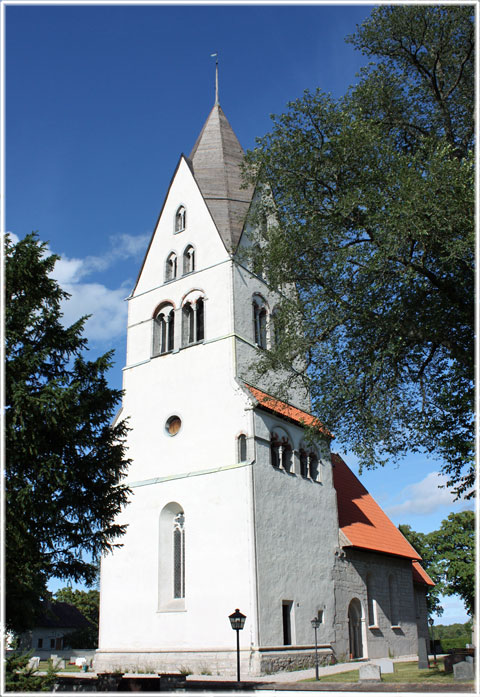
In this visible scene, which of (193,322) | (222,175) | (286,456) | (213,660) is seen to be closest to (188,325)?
(193,322)

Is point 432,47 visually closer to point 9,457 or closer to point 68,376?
point 68,376

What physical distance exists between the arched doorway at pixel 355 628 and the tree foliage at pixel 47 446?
13270mm

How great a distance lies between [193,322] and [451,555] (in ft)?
68.6

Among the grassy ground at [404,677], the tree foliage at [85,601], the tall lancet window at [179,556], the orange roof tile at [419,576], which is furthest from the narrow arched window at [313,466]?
the tree foliage at [85,601]

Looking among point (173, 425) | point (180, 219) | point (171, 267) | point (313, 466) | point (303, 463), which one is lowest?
point (313, 466)

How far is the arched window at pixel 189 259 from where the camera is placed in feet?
86.5

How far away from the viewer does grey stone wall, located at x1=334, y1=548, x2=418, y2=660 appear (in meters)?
22.5

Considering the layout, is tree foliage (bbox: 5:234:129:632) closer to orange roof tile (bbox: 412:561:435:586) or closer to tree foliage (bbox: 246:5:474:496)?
tree foliage (bbox: 246:5:474:496)

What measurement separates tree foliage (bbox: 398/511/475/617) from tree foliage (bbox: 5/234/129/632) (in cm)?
Result: 2075

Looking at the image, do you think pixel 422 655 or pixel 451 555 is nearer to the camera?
pixel 422 655

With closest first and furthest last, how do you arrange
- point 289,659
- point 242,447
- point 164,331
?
point 289,659, point 242,447, point 164,331

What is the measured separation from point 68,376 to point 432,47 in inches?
529

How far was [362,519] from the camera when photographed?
2747cm

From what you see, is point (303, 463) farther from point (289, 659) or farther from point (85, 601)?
point (85, 601)
